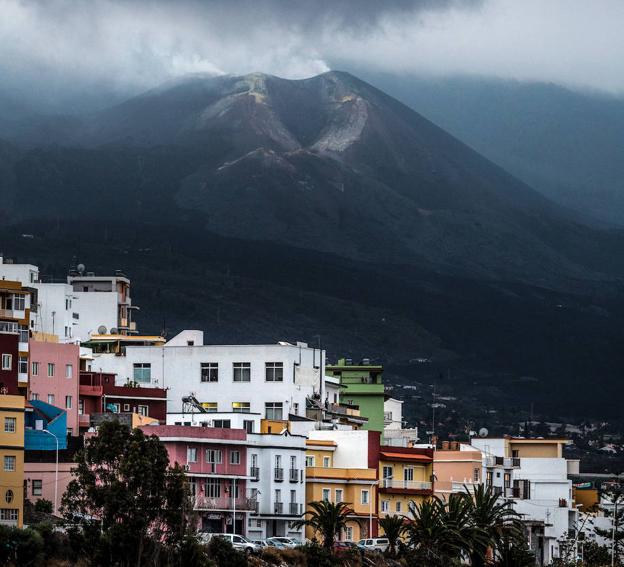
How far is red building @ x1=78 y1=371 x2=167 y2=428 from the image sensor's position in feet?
313

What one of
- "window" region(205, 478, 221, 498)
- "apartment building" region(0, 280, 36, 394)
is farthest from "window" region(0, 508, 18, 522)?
"window" region(205, 478, 221, 498)

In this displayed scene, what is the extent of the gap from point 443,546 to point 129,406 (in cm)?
2527

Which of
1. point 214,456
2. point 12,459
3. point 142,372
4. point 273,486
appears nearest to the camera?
point 12,459

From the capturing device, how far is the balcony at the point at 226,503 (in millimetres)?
84250

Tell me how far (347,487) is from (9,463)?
26158 mm

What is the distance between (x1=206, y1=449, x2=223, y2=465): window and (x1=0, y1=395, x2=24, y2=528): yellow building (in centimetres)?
1357

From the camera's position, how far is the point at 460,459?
106625 millimetres

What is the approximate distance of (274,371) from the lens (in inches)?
4427

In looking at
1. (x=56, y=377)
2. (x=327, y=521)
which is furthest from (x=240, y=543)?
(x=56, y=377)

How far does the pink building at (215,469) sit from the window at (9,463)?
10744 millimetres

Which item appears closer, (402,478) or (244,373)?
(402,478)

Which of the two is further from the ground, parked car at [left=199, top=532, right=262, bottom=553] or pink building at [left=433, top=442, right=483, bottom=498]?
pink building at [left=433, top=442, right=483, bottom=498]

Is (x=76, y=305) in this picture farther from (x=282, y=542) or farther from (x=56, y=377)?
(x=282, y=542)

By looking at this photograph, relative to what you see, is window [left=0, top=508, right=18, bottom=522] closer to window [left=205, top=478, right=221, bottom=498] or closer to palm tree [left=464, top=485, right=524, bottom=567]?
window [left=205, top=478, right=221, bottom=498]
